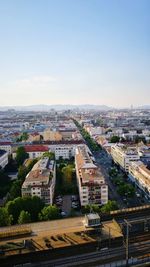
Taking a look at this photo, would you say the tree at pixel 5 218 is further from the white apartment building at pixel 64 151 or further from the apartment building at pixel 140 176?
the white apartment building at pixel 64 151

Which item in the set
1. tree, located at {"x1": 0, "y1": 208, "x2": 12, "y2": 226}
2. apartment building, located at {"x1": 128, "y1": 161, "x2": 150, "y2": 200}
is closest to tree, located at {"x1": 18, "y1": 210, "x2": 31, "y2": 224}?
tree, located at {"x1": 0, "y1": 208, "x2": 12, "y2": 226}

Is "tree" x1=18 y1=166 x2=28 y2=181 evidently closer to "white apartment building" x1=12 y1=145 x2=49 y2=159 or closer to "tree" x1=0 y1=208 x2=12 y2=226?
"tree" x1=0 y1=208 x2=12 y2=226

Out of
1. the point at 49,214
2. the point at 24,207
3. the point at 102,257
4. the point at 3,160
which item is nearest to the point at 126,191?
the point at 49,214

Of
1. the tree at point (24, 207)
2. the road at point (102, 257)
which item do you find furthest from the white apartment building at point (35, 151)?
the road at point (102, 257)

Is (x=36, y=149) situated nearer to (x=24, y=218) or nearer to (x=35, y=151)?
(x=35, y=151)

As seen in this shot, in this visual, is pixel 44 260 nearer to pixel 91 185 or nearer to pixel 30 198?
pixel 30 198

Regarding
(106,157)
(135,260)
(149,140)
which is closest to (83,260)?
(135,260)

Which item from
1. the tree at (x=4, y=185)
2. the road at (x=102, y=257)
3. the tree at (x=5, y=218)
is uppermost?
the road at (x=102, y=257)

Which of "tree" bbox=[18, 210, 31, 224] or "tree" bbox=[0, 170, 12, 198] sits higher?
"tree" bbox=[18, 210, 31, 224]
